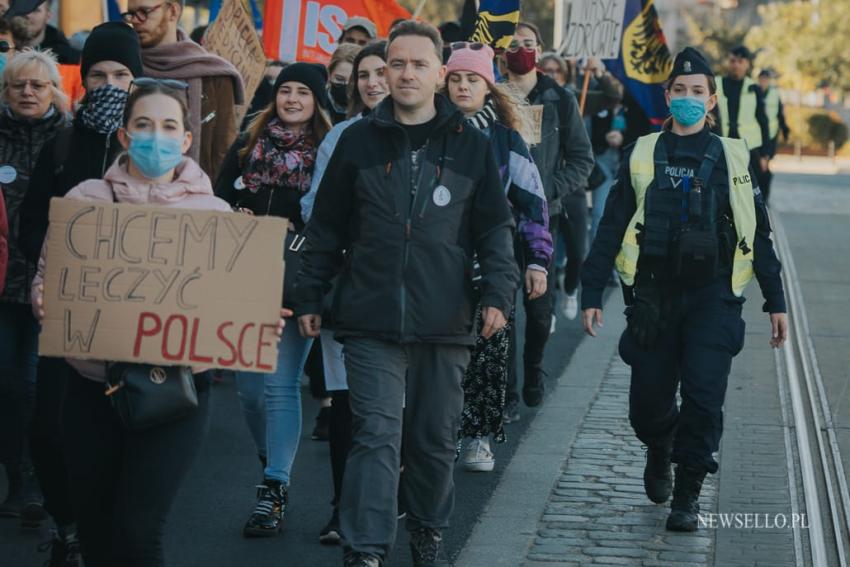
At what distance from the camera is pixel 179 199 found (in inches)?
205

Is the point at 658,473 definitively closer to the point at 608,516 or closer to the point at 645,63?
the point at 608,516

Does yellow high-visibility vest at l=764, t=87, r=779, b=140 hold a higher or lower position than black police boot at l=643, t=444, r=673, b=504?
higher

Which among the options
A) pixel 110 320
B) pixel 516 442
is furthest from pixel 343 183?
pixel 516 442

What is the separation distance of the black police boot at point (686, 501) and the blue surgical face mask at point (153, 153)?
9.00 ft

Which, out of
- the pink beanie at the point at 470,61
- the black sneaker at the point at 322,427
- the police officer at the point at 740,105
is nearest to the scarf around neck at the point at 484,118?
the pink beanie at the point at 470,61

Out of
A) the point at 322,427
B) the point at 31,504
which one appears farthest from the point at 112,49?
the point at 322,427

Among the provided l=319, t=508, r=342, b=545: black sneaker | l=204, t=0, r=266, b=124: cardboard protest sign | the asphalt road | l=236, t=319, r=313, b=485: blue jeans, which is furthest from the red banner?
l=319, t=508, r=342, b=545: black sneaker

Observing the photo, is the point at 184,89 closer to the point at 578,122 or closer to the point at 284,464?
the point at 284,464

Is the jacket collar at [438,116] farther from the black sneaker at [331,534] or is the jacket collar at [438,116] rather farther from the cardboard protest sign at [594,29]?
the cardboard protest sign at [594,29]

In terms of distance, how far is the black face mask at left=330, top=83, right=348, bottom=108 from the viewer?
901 centimetres

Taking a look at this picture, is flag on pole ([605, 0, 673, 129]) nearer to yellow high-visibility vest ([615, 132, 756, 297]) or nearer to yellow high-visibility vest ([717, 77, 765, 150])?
yellow high-visibility vest ([717, 77, 765, 150])

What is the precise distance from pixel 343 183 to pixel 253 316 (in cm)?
108

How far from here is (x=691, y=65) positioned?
7184mm

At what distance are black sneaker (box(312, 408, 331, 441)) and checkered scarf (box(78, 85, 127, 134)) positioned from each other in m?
3.17
